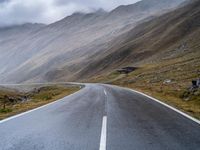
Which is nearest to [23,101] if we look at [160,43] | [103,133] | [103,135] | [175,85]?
[175,85]

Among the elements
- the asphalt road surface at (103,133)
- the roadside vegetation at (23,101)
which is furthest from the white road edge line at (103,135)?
the roadside vegetation at (23,101)

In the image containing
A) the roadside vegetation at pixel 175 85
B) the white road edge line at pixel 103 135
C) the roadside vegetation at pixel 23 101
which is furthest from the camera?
the roadside vegetation at pixel 175 85

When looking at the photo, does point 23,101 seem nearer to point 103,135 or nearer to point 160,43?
point 103,135

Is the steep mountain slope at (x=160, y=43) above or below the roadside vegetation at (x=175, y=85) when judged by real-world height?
above

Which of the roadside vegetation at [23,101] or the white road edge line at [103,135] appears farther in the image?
the roadside vegetation at [23,101]

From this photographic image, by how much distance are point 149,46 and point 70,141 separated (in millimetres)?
147927

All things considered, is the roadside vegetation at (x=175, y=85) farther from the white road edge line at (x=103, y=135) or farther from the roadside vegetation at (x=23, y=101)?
Answer: the roadside vegetation at (x=23, y=101)

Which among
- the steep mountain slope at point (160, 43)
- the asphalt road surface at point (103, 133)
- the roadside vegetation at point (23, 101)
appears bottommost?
the roadside vegetation at point (23, 101)

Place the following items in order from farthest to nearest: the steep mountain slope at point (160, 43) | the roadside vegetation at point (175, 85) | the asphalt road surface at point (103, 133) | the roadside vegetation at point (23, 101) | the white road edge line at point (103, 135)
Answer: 1. the steep mountain slope at point (160, 43)
2. the roadside vegetation at point (175, 85)
3. the roadside vegetation at point (23, 101)
4. the asphalt road surface at point (103, 133)
5. the white road edge line at point (103, 135)

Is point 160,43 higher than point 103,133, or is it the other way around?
point 160,43

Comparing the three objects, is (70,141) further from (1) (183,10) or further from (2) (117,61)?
(1) (183,10)

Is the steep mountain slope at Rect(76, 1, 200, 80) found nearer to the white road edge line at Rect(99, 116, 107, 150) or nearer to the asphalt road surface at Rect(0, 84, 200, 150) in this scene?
the asphalt road surface at Rect(0, 84, 200, 150)

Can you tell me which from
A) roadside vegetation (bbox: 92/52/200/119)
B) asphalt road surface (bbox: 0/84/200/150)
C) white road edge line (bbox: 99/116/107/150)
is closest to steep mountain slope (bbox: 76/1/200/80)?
roadside vegetation (bbox: 92/52/200/119)

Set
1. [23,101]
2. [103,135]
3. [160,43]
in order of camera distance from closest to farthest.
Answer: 1. [103,135]
2. [23,101]
3. [160,43]
